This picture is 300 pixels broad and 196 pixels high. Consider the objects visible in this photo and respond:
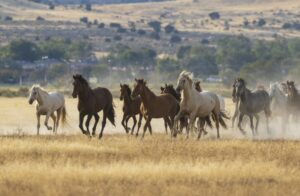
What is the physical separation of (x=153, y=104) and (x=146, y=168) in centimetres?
1050

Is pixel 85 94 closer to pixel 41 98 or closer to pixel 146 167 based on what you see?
pixel 41 98

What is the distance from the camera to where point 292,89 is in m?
40.4

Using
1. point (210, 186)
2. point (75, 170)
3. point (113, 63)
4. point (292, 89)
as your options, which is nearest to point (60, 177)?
point (75, 170)

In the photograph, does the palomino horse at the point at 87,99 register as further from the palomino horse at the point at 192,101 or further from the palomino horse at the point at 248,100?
the palomino horse at the point at 248,100

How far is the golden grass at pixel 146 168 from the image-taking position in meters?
20.8

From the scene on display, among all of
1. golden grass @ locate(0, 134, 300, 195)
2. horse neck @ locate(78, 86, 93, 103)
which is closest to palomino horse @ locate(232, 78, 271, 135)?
horse neck @ locate(78, 86, 93, 103)

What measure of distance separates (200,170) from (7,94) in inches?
2211

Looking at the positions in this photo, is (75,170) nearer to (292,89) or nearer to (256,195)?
(256,195)

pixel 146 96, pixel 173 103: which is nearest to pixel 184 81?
pixel 146 96

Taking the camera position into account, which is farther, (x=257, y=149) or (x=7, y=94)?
(x=7, y=94)

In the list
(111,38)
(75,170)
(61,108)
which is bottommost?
(111,38)

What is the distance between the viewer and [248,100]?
125ft

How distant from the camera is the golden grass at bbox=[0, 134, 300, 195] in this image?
20.8 meters

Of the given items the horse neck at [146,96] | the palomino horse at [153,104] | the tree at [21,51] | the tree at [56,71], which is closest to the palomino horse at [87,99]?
the palomino horse at [153,104]
